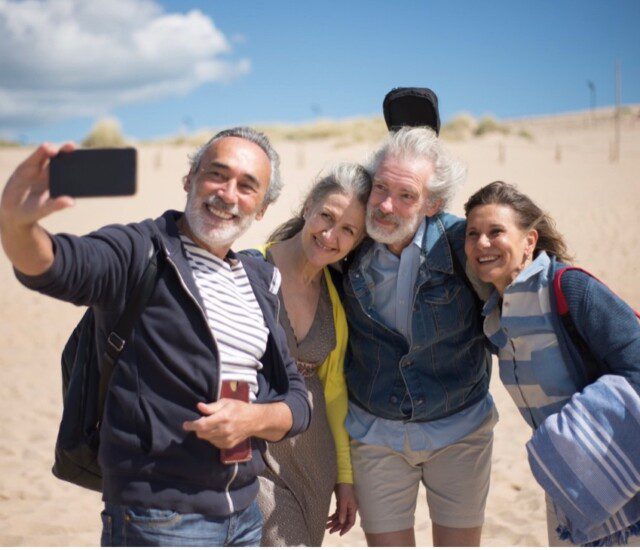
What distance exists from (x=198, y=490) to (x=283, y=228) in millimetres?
1764

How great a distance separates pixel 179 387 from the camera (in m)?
2.26

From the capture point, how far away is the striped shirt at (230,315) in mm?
2383

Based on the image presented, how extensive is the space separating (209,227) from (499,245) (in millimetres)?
1289

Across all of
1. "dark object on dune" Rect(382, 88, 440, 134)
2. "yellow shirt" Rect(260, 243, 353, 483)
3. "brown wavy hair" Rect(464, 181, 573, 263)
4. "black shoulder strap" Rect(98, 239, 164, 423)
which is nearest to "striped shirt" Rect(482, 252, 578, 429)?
"brown wavy hair" Rect(464, 181, 573, 263)

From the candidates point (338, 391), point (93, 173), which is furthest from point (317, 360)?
point (93, 173)

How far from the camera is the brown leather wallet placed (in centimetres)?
234

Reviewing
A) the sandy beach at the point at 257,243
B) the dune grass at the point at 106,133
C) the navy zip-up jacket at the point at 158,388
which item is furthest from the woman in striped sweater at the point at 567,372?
the dune grass at the point at 106,133

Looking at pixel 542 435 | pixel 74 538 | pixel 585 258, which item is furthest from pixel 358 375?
pixel 585 258

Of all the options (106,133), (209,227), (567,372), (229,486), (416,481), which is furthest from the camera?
(106,133)

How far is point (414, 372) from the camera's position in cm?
340

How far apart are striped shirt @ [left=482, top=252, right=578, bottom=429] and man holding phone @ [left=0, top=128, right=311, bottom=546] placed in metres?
1.06

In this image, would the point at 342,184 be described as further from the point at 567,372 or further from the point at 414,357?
the point at 567,372

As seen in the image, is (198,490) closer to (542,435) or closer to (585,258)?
(542,435)

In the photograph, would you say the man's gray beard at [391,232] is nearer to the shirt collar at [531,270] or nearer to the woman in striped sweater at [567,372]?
the woman in striped sweater at [567,372]
